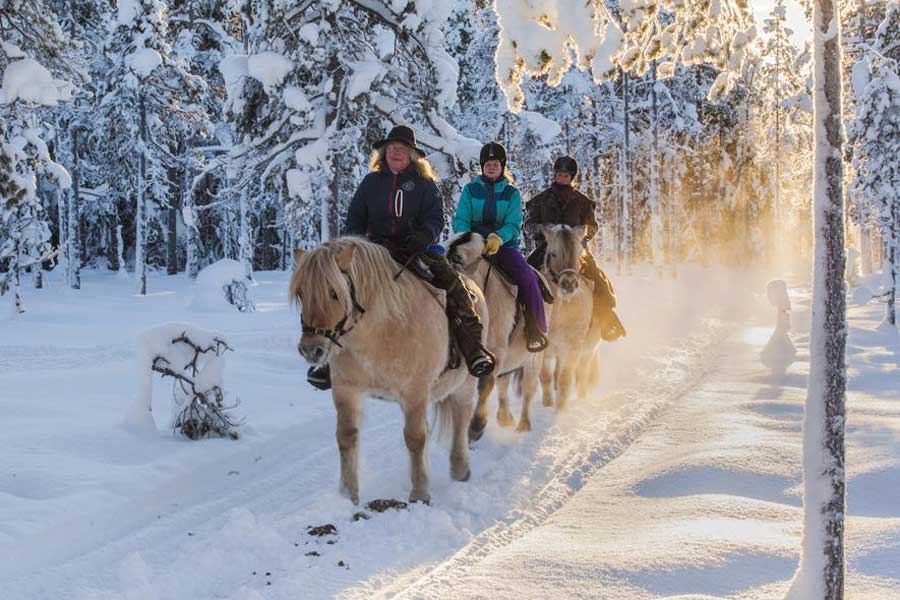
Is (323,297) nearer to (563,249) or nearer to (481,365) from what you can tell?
(481,365)

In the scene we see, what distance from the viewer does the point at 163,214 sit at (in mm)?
41312

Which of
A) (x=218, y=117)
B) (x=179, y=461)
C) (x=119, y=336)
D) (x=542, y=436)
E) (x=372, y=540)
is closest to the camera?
(x=372, y=540)

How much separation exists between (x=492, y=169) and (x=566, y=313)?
2.41 meters

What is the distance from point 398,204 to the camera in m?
6.48

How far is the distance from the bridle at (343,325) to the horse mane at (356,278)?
37 mm

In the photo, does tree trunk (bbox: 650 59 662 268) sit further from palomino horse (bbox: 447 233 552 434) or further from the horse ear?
the horse ear

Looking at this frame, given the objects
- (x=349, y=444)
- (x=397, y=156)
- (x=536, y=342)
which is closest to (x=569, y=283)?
(x=536, y=342)

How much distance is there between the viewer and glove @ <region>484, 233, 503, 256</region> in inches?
304

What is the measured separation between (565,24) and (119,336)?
14246 mm

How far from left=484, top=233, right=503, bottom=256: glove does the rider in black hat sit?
121 cm

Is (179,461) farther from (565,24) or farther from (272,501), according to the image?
(565,24)

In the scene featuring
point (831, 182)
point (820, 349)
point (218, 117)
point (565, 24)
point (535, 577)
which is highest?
point (218, 117)

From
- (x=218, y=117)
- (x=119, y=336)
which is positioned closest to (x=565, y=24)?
(x=119, y=336)

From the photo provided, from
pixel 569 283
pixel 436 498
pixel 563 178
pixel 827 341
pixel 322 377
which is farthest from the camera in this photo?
pixel 563 178
